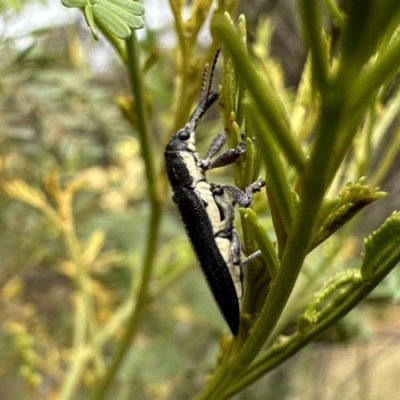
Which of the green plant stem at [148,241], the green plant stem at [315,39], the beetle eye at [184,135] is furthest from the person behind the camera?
the beetle eye at [184,135]

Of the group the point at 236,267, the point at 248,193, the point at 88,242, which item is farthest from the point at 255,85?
the point at 88,242

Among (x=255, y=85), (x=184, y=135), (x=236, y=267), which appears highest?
(x=255, y=85)

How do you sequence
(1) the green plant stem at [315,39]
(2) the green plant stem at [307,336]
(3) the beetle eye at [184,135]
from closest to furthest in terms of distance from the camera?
(1) the green plant stem at [315,39] → (2) the green plant stem at [307,336] → (3) the beetle eye at [184,135]

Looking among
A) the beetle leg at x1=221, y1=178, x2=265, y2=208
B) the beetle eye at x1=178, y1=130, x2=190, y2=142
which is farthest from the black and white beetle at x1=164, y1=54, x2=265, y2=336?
the beetle leg at x1=221, y1=178, x2=265, y2=208

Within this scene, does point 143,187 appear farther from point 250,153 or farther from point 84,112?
point 250,153

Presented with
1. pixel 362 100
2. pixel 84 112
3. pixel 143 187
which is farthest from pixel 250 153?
pixel 143 187

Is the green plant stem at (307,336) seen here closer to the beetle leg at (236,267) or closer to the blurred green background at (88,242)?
the beetle leg at (236,267)

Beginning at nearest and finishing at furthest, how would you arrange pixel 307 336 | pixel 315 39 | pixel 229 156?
pixel 315 39 < pixel 307 336 < pixel 229 156

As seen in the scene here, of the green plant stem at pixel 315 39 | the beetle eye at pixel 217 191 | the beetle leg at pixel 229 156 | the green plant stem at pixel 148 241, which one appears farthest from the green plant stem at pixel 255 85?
the beetle eye at pixel 217 191

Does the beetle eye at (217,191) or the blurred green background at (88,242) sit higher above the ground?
the beetle eye at (217,191)

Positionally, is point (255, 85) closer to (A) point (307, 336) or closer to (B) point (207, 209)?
(A) point (307, 336)
